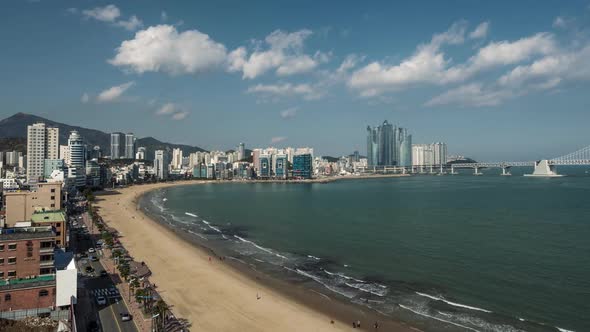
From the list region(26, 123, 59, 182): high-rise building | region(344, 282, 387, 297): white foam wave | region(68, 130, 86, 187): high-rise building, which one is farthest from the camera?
region(26, 123, 59, 182): high-rise building

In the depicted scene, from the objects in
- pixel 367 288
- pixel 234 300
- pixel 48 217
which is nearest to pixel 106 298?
pixel 234 300

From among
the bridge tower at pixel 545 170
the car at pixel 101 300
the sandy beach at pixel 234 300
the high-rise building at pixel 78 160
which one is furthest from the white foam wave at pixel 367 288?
the bridge tower at pixel 545 170

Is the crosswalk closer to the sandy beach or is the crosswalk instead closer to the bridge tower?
the sandy beach

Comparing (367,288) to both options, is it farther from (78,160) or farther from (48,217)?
(78,160)

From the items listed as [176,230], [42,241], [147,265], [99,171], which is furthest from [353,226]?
[99,171]

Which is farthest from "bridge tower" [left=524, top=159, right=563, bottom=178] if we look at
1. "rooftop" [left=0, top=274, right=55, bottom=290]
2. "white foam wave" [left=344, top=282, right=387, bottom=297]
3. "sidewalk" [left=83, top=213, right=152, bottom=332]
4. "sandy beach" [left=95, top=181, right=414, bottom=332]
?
"rooftop" [left=0, top=274, right=55, bottom=290]

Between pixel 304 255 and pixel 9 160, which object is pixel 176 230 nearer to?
pixel 304 255
